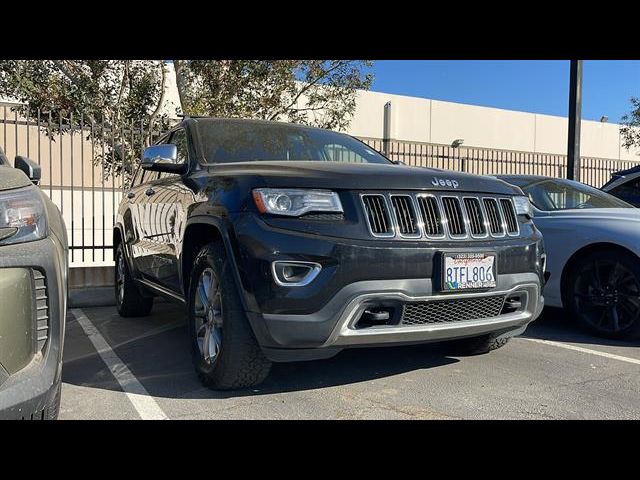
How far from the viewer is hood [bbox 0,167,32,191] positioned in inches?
87.4

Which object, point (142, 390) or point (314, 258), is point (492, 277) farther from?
point (142, 390)

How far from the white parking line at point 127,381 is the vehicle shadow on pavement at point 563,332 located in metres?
3.16

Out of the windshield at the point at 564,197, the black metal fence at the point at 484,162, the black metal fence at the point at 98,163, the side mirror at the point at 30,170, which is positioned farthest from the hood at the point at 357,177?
the black metal fence at the point at 484,162

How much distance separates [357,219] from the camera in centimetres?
302

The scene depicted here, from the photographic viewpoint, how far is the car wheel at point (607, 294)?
184 inches

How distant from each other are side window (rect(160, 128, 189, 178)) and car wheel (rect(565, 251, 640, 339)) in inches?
129

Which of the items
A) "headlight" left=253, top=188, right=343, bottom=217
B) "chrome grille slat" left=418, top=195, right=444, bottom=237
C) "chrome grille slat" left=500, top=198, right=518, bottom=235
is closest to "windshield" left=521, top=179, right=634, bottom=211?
"chrome grille slat" left=500, top=198, right=518, bottom=235

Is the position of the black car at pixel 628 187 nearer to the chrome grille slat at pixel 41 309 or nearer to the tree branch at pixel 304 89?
the tree branch at pixel 304 89

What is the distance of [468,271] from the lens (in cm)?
318

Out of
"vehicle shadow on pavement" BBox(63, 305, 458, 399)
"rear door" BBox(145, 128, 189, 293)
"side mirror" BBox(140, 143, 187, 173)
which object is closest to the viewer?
"vehicle shadow on pavement" BBox(63, 305, 458, 399)

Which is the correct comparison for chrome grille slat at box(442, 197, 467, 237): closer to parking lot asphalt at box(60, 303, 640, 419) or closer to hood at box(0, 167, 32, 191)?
parking lot asphalt at box(60, 303, 640, 419)

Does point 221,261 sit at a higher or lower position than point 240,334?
higher
